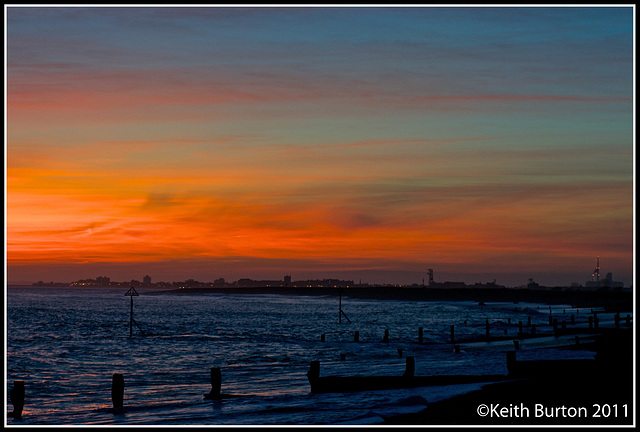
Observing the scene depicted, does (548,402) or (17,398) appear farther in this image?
(17,398)

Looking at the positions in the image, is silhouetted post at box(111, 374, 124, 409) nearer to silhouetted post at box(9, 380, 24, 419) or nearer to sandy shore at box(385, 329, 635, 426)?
silhouetted post at box(9, 380, 24, 419)

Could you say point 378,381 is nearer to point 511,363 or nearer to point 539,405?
point 511,363

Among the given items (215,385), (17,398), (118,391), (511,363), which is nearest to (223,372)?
(215,385)

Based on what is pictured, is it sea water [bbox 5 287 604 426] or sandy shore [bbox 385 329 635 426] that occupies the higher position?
sandy shore [bbox 385 329 635 426]

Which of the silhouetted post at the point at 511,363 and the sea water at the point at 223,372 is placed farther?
the silhouetted post at the point at 511,363

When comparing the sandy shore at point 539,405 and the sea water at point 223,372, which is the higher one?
the sandy shore at point 539,405

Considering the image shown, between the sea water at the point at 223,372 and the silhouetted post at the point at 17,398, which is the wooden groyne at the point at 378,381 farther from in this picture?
the silhouetted post at the point at 17,398

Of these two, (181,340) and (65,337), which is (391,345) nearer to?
(181,340)

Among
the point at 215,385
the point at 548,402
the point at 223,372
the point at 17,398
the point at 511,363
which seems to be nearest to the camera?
the point at 548,402

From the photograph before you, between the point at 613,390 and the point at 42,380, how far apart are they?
88.3 ft

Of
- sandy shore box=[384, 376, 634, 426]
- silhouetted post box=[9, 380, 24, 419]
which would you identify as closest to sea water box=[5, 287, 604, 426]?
silhouetted post box=[9, 380, 24, 419]

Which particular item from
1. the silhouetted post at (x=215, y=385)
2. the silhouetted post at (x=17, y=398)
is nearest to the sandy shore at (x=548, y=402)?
the silhouetted post at (x=215, y=385)

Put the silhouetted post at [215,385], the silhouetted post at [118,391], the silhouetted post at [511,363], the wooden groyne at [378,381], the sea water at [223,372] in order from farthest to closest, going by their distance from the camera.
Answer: the silhouetted post at [511,363]
the wooden groyne at [378,381]
the silhouetted post at [215,385]
the silhouetted post at [118,391]
the sea water at [223,372]

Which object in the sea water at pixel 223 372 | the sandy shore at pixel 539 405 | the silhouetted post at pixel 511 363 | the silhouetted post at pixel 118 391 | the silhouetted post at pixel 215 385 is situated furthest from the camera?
the silhouetted post at pixel 511 363
